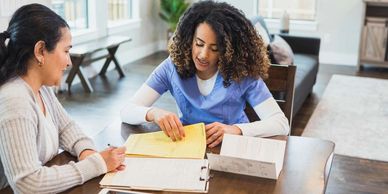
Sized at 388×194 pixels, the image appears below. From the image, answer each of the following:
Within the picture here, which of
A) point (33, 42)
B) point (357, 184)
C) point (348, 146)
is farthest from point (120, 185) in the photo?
point (348, 146)

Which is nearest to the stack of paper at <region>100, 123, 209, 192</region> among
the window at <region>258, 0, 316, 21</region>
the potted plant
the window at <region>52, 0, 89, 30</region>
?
the window at <region>52, 0, 89, 30</region>

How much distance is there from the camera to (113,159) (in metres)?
1.27

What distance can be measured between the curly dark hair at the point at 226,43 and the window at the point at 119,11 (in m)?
4.03

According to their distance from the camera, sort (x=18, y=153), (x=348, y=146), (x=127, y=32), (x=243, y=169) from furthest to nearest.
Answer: (x=127, y=32)
(x=348, y=146)
(x=243, y=169)
(x=18, y=153)

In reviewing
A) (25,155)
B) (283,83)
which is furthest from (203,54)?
(25,155)

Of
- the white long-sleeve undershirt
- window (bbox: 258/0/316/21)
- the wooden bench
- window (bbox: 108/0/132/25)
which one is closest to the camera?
the white long-sleeve undershirt

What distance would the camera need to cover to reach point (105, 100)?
171 inches

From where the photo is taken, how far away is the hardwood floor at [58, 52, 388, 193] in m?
2.77

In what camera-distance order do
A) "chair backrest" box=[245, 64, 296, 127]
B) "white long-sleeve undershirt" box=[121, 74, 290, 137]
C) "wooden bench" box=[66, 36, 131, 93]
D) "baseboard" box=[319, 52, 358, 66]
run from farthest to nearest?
"baseboard" box=[319, 52, 358, 66], "wooden bench" box=[66, 36, 131, 93], "chair backrest" box=[245, 64, 296, 127], "white long-sleeve undershirt" box=[121, 74, 290, 137]

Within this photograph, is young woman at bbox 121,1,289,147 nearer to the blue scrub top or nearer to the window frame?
the blue scrub top

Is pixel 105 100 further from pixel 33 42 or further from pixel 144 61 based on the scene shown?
pixel 33 42

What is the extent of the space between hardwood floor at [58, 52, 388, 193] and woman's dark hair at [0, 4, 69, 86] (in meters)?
1.90

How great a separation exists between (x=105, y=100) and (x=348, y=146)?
7.16 ft

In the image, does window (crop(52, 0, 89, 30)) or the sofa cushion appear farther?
window (crop(52, 0, 89, 30))
